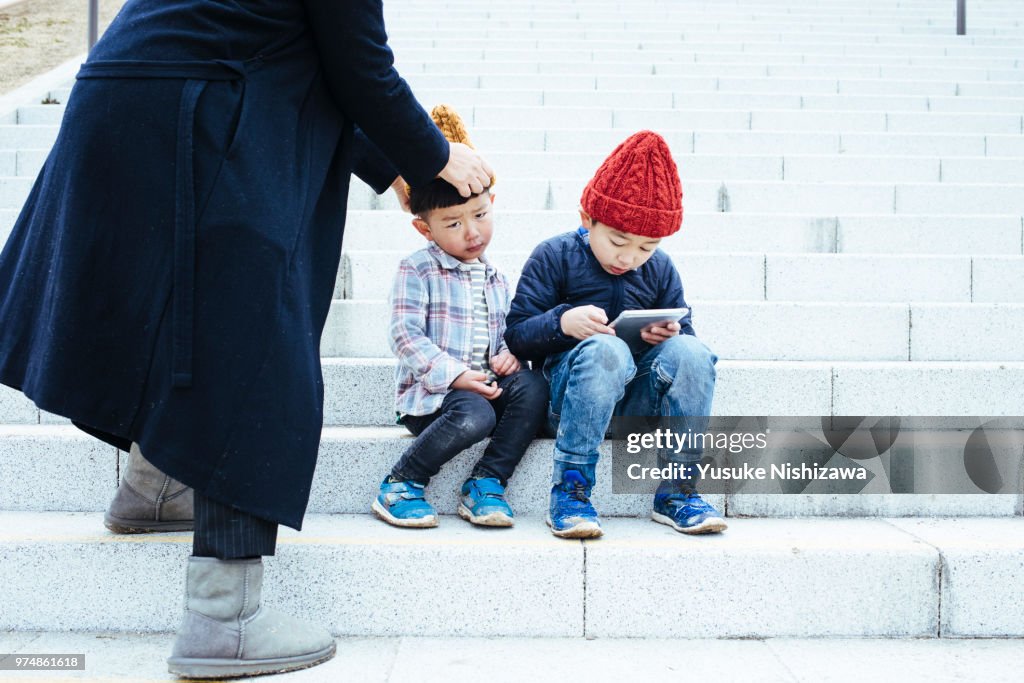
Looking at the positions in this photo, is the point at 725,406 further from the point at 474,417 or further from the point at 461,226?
the point at 461,226

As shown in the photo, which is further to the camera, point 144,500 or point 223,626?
point 144,500

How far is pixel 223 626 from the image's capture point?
1756 millimetres

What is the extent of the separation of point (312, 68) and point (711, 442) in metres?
1.47

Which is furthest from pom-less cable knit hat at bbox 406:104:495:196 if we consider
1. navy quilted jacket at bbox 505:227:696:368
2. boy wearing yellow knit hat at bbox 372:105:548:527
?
navy quilted jacket at bbox 505:227:696:368

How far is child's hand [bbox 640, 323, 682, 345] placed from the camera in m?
2.42

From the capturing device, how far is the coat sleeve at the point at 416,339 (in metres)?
2.40

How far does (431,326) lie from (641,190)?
691 millimetres

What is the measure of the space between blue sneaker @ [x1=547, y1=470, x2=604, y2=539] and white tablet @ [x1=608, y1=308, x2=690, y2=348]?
0.41 metres

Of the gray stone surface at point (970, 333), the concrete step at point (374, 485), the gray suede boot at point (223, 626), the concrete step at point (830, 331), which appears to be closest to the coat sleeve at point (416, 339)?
the concrete step at point (374, 485)

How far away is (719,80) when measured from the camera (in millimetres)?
6238

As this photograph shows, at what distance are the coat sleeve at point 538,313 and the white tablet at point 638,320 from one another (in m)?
0.13

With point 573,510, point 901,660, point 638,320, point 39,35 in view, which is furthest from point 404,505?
point 39,35

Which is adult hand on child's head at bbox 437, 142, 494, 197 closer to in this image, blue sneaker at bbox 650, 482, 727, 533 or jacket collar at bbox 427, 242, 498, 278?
jacket collar at bbox 427, 242, 498, 278

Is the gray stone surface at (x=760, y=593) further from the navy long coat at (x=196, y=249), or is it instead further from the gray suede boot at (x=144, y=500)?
the gray suede boot at (x=144, y=500)
